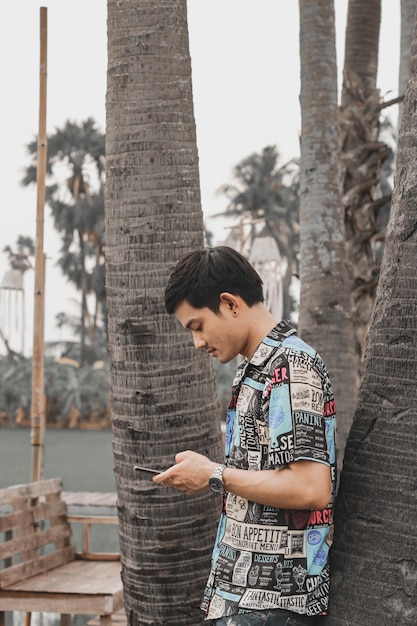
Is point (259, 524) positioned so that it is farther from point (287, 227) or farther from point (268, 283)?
point (287, 227)

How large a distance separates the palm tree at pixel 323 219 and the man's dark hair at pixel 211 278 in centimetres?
471

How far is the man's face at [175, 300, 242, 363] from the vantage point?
266cm

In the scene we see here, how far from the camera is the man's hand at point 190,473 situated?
2594 millimetres

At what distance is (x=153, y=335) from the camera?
3.80 metres

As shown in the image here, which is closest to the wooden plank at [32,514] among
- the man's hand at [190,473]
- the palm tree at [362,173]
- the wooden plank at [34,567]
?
the wooden plank at [34,567]

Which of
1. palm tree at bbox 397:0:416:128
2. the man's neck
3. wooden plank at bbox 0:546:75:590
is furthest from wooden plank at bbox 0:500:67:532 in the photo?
palm tree at bbox 397:0:416:128

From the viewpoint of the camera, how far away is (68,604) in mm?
5426

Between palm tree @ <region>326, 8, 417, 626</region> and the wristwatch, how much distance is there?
1.83ft

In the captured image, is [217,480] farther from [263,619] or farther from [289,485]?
[263,619]

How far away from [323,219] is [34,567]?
3.38 m

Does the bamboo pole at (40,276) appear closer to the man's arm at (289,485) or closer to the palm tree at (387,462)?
the palm tree at (387,462)

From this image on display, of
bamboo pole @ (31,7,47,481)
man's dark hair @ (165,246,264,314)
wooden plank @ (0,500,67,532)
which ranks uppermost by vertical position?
bamboo pole @ (31,7,47,481)

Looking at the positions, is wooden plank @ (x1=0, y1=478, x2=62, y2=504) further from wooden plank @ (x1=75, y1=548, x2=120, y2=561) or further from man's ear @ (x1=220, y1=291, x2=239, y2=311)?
man's ear @ (x1=220, y1=291, x2=239, y2=311)

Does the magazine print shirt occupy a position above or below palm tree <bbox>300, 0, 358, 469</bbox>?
below
